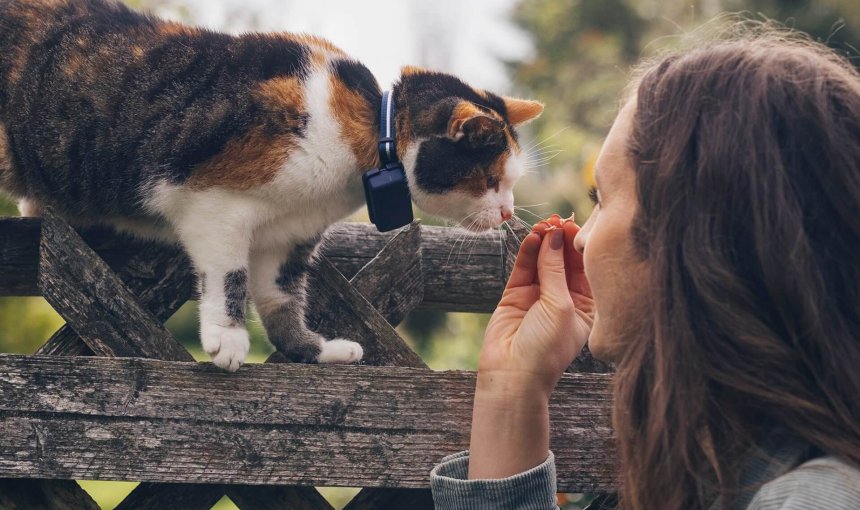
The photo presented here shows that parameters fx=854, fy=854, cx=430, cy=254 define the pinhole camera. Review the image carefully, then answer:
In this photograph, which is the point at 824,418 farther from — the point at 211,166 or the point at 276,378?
the point at 211,166

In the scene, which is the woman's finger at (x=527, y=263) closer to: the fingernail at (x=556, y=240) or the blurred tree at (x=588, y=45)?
the fingernail at (x=556, y=240)

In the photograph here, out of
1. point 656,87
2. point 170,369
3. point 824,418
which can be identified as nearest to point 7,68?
point 170,369

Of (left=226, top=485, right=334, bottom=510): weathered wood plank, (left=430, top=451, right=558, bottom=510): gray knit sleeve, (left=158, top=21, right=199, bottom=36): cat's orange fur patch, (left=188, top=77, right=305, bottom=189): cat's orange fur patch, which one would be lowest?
(left=226, top=485, right=334, bottom=510): weathered wood plank

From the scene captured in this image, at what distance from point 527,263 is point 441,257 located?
24 cm

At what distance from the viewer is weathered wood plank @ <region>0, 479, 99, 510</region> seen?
1.11m

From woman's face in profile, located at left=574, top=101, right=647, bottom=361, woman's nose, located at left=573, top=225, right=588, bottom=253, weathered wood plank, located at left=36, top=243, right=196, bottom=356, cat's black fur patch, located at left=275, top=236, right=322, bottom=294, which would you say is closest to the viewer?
woman's face in profile, located at left=574, top=101, right=647, bottom=361

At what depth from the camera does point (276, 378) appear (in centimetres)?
113

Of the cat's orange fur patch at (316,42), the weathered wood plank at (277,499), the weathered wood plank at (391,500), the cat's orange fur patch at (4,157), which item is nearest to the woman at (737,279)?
the weathered wood plank at (391,500)

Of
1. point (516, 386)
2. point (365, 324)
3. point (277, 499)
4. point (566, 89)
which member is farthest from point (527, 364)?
point (566, 89)

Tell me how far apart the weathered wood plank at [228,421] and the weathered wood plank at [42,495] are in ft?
0.21

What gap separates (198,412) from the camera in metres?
1.10

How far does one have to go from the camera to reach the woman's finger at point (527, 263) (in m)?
1.21

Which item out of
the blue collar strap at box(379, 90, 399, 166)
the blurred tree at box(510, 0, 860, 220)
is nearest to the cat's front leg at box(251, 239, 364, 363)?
the blue collar strap at box(379, 90, 399, 166)

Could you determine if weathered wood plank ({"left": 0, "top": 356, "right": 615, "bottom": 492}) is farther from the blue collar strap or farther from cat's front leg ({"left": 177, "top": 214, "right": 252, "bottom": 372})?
the blue collar strap
